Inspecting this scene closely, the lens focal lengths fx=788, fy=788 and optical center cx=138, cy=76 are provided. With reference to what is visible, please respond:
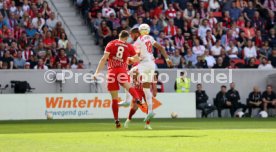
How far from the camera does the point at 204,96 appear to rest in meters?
32.6

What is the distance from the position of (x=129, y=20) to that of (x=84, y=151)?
22299 millimetres

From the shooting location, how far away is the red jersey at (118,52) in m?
20.5

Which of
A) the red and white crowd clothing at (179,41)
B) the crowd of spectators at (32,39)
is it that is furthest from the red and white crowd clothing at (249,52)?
the crowd of spectators at (32,39)

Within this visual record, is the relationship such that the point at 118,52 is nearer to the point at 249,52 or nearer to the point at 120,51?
the point at 120,51

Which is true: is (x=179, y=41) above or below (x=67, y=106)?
above

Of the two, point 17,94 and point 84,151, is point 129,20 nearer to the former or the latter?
point 17,94

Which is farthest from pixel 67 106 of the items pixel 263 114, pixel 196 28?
pixel 196 28

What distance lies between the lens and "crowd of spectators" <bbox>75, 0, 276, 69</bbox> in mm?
34625

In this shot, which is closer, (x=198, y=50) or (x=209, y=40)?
(x=198, y=50)

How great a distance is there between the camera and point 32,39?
32656mm

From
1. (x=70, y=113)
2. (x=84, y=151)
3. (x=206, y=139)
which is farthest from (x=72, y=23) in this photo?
(x=84, y=151)

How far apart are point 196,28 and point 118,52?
16.2m

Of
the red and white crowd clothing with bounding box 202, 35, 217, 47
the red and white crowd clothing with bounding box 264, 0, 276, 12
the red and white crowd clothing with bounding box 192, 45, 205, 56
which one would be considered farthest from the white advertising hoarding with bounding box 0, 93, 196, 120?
the red and white crowd clothing with bounding box 264, 0, 276, 12

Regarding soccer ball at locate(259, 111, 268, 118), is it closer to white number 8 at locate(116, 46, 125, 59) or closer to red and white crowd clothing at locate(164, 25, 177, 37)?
red and white crowd clothing at locate(164, 25, 177, 37)
